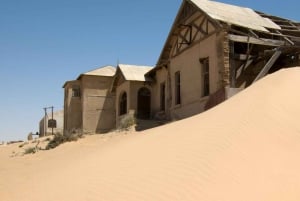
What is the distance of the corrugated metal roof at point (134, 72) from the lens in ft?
76.0

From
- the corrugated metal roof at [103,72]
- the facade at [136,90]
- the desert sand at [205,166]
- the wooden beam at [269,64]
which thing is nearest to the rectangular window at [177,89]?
the facade at [136,90]

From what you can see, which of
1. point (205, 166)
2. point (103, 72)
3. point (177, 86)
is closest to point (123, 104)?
point (103, 72)

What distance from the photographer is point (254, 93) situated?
10.8 metres

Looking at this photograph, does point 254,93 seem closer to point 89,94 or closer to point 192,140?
point 192,140

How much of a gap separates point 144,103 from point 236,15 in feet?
29.9

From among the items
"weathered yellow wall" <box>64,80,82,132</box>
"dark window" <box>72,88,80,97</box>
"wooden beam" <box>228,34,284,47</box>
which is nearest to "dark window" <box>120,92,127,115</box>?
"weathered yellow wall" <box>64,80,82,132</box>

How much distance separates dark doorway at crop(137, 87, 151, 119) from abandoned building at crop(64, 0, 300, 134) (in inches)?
2.5

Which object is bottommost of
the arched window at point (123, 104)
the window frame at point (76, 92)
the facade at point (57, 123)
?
the facade at point (57, 123)

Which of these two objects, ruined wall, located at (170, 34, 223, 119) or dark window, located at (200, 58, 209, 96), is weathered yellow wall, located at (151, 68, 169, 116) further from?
dark window, located at (200, 58, 209, 96)

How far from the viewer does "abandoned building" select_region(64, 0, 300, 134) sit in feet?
48.8

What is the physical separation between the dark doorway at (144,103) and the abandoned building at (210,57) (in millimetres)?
64

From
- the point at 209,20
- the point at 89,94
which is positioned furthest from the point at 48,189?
the point at 89,94

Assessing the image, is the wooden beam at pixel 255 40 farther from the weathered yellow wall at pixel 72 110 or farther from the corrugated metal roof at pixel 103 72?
the weathered yellow wall at pixel 72 110

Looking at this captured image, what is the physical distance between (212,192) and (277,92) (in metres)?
5.65
